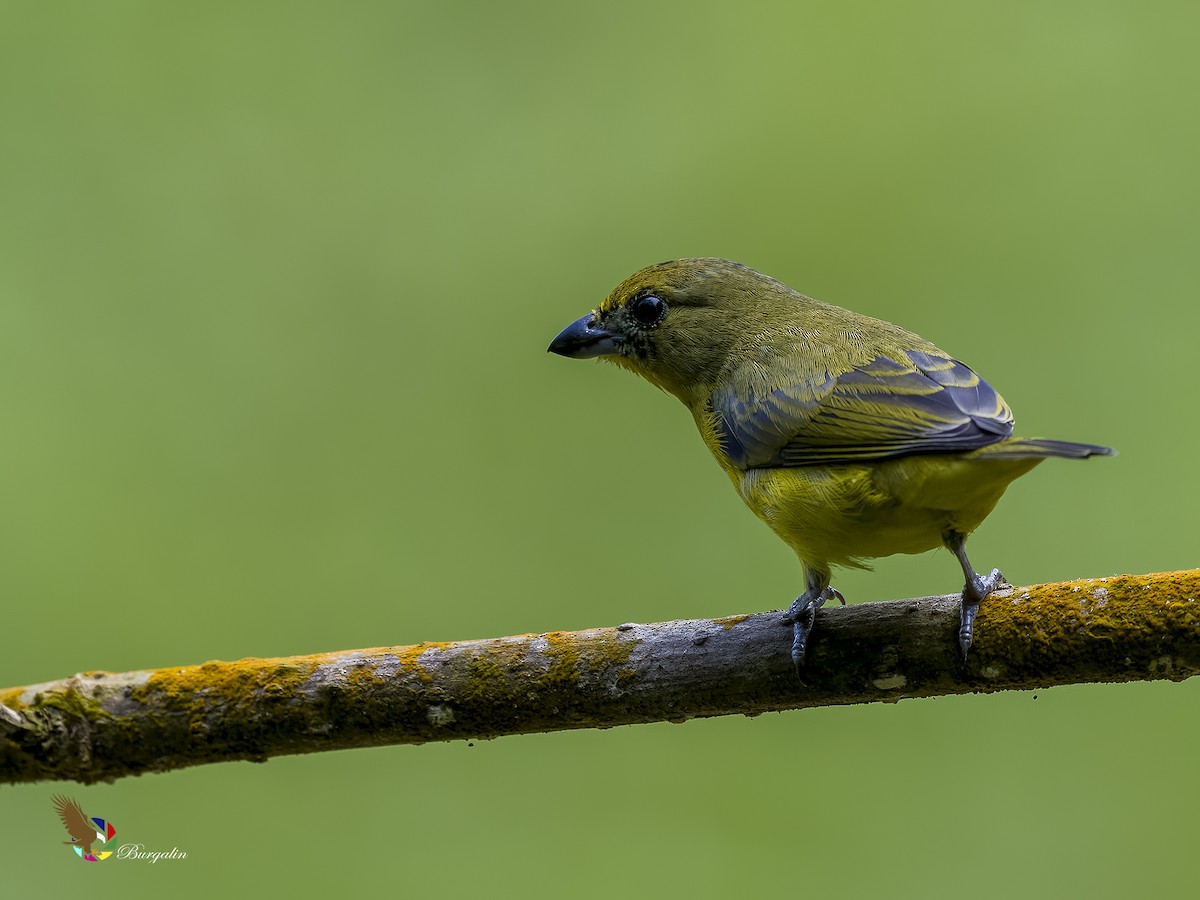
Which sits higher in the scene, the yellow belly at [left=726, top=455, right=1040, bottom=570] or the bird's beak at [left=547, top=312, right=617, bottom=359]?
the bird's beak at [left=547, top=312, right=617, bottom=359]

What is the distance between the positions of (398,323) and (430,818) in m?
2.25

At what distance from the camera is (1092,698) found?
4895 millimetres

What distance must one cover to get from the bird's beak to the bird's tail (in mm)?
1606

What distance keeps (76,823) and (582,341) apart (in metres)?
2.22

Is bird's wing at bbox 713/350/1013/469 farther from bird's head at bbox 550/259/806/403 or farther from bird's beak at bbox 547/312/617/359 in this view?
bird's beak at bbox 547/312/617/359

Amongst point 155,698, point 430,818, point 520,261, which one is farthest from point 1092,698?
point 155,698

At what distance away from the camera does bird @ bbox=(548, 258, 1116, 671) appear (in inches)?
113

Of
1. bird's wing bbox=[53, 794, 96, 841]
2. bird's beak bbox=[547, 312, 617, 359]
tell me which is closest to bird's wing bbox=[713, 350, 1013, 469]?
bird's beak bbox=[547, 312, 617, 359]

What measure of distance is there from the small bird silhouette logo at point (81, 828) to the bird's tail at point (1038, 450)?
2.90 metres

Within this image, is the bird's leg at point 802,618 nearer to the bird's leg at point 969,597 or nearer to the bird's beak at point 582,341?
the bird's leg at point 969,597

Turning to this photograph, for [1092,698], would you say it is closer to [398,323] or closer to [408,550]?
[408,550]

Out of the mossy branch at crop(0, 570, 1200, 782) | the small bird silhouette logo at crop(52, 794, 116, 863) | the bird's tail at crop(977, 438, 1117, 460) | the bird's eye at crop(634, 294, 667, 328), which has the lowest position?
the small bird silhouette logo at crop(52, 794, 116, 863)

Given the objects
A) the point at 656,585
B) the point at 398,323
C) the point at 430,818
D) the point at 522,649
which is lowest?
the point at 430,818

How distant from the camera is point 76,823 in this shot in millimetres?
3732
